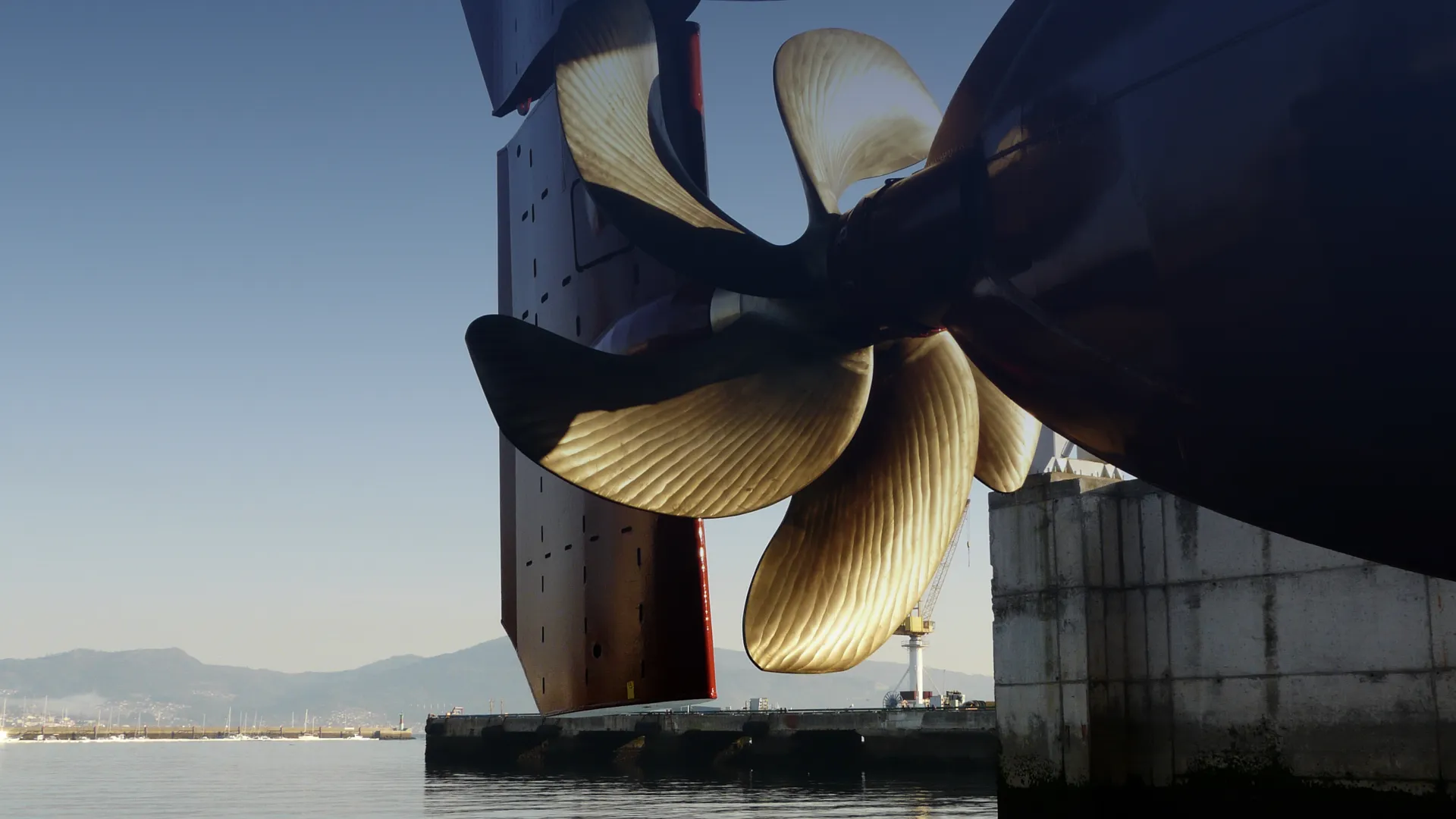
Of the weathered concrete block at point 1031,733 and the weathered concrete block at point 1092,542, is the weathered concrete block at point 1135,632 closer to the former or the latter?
the weathered concrete block at point 1092,542

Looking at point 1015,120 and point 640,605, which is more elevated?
point 1015,120

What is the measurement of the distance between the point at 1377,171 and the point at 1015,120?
922mm

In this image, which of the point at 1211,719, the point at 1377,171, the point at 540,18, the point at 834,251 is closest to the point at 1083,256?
the point at 1377,171

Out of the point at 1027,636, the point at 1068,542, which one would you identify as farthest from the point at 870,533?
the point at 1027,636

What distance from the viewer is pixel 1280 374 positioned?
283cm

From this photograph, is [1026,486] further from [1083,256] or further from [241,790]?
[241,790]

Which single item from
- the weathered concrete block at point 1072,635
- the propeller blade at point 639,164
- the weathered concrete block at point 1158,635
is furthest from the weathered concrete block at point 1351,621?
the propeller blade at point 639,164

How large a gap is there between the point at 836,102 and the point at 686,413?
160cm

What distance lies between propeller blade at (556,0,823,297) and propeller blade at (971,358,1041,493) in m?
1.12

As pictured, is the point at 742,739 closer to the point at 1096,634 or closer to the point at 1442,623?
the point at 1096,634

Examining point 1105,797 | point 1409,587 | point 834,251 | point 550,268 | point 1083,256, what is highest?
point 550,268

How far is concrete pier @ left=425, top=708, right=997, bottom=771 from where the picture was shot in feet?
140

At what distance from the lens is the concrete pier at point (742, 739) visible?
42688 mm

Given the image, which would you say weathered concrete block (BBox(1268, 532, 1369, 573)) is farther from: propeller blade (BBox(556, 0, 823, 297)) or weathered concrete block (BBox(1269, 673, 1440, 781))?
propeller blade (BBox(556, 0, 823, 297))
